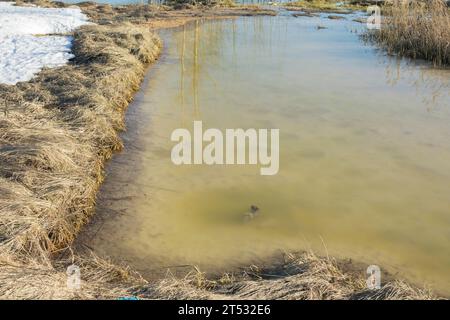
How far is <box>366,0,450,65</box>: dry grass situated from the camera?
962 centimetres

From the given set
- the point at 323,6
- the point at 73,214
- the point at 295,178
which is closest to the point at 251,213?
the point at 295,178

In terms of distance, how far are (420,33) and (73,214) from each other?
8902mm

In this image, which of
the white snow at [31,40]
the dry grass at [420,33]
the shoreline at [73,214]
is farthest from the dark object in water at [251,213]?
the dry grass at [420,33]

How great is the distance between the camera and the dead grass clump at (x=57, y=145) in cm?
353

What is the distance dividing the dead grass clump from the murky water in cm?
23

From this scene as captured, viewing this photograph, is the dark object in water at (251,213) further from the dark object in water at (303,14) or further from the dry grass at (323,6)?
the dry grass at (323,6)

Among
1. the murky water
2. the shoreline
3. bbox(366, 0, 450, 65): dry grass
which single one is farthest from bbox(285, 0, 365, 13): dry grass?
the shoreline

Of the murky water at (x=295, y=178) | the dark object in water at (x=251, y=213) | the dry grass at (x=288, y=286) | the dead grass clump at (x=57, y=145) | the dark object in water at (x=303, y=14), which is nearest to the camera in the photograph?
the dry grass at (x=288, y=286)

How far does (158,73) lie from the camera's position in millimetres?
8594

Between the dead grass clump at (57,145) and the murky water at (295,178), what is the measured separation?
23cm

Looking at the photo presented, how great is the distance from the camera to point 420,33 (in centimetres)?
1030

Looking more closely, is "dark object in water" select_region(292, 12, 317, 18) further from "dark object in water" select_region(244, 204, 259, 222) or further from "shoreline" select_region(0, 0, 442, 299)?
"dark object in water" select_region(244, 204, 259, 222)
